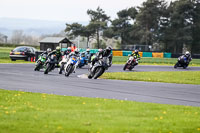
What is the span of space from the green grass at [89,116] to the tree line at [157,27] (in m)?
59.0

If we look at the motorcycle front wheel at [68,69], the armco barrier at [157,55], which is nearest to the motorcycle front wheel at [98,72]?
the motorcycle front wheel at [68,69]

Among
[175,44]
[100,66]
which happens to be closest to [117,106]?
[100,66]

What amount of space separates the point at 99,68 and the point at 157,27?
55602 mm

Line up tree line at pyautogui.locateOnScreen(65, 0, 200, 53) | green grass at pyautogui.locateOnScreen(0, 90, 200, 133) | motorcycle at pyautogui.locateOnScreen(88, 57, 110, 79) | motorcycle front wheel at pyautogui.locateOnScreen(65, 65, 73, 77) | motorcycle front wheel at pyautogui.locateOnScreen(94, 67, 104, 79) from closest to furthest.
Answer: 1. green grass at pyautogui.locateOnScreen(0, 90, 200, 133)
2. motorcycle at pyautogui.locateOnScreen(88, 57, 110, 79)
3. motorcycle front wheel at pyautogui.locateOnScreen(94, 67, 104, 79)
4. motorcycle front wheel at pyautogui.locateOnScreen(65, 65, 73, 77)
5. tree line at pyautogui.locateOnScreen(65, 0, 200, 53)

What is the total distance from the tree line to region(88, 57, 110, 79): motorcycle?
5063cm

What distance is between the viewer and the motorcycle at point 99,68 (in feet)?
60.2

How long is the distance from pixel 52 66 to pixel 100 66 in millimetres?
3662

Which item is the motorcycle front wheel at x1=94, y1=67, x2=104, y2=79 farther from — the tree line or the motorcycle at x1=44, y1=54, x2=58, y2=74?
the tree line

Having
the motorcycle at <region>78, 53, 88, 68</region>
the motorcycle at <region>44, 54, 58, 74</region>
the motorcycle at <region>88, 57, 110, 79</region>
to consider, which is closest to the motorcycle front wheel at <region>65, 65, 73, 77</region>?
the motorcycle at <region>44, 54, 58, 74</region>

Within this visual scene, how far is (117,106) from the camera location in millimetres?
9664

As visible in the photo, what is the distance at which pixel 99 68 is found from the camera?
18672mm

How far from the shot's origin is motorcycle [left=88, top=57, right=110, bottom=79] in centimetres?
1836

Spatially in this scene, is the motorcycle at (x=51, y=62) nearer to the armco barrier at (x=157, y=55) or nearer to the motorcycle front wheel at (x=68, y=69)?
the motorcycle front wheel at (x=68, y=69)

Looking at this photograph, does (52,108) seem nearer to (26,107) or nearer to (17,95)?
(26,107)
